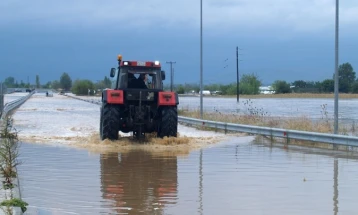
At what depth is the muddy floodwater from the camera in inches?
411

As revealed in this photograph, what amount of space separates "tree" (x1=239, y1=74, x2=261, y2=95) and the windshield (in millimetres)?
111432

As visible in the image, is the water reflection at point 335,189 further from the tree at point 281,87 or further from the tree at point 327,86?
the tree at point 281,87

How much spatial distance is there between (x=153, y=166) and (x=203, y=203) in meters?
5.22

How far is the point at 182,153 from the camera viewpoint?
18953mm

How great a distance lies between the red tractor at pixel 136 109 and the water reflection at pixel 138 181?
2.39 metres

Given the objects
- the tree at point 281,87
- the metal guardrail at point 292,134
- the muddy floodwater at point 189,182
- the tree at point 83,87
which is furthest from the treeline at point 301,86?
the muddy floodwater at point 189,182

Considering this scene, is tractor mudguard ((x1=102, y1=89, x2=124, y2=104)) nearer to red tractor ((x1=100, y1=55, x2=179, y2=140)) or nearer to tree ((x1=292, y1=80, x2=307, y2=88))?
red tractor ((x1=100, y1=55, x2=179, y2=140))

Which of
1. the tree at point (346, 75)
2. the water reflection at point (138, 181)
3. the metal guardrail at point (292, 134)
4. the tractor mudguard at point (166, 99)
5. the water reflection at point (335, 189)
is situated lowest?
the water reflection at point (138, 181)

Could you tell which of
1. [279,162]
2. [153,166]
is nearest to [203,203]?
[153,166]

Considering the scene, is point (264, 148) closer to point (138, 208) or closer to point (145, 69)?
point (145, 69)

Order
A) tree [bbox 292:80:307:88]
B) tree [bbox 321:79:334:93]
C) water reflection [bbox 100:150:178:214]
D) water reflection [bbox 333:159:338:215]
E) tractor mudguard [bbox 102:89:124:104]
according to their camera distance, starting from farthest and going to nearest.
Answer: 1. tree [bbox 292:80:307:88]
2. tree [bbox 321:79:334:93]
3. tractor mudguard [bbox 102:89:124:104]
4. water reflection [bbox 100:150:178:214]
5. water reflection [bbox 333:159:338:215]

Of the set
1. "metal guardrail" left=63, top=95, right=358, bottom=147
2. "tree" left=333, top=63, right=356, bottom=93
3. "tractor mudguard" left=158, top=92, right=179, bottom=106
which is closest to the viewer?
"metal guardrail" left=63, top=95, right=358, bottom=147

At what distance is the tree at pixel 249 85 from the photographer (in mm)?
134875

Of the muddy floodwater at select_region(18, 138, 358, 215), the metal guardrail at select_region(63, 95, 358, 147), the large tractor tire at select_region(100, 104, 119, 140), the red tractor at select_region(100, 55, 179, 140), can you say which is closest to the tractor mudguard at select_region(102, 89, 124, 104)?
the red tractor at select_region(100, 55, 179, 140)
